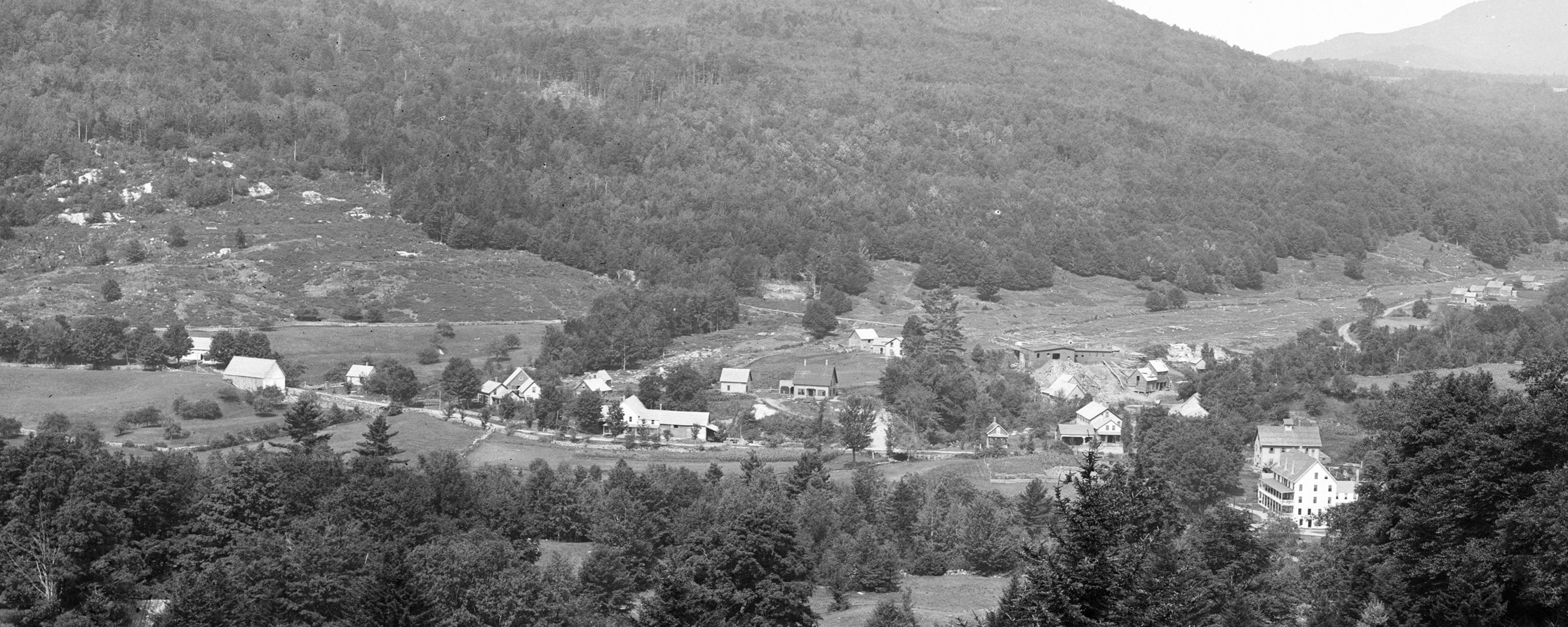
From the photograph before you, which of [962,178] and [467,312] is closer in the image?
[467,312]

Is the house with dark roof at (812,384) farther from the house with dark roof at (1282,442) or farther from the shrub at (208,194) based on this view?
the shrub at (208,194)

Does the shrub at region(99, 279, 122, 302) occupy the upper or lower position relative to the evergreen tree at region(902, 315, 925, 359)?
upper

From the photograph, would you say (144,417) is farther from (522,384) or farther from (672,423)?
(672,423)

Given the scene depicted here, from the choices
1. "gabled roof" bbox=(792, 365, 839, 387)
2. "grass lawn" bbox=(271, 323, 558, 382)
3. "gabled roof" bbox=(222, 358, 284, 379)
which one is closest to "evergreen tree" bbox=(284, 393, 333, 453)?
"gabled roof" bbox=(222, 358, 284, 379)

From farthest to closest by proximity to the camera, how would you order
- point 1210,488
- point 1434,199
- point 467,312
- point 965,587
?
point 1434,199 < point 467,312 < point 1210,488 < point 965,587

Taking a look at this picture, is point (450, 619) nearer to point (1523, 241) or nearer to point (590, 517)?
point (590, 517)

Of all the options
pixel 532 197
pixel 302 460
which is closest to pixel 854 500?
pixel 302 460

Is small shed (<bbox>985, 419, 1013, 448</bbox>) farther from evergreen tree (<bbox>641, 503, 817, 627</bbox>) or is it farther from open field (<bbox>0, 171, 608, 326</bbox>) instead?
open field (<bbox>0, 171, 608, 326</bbox>)
